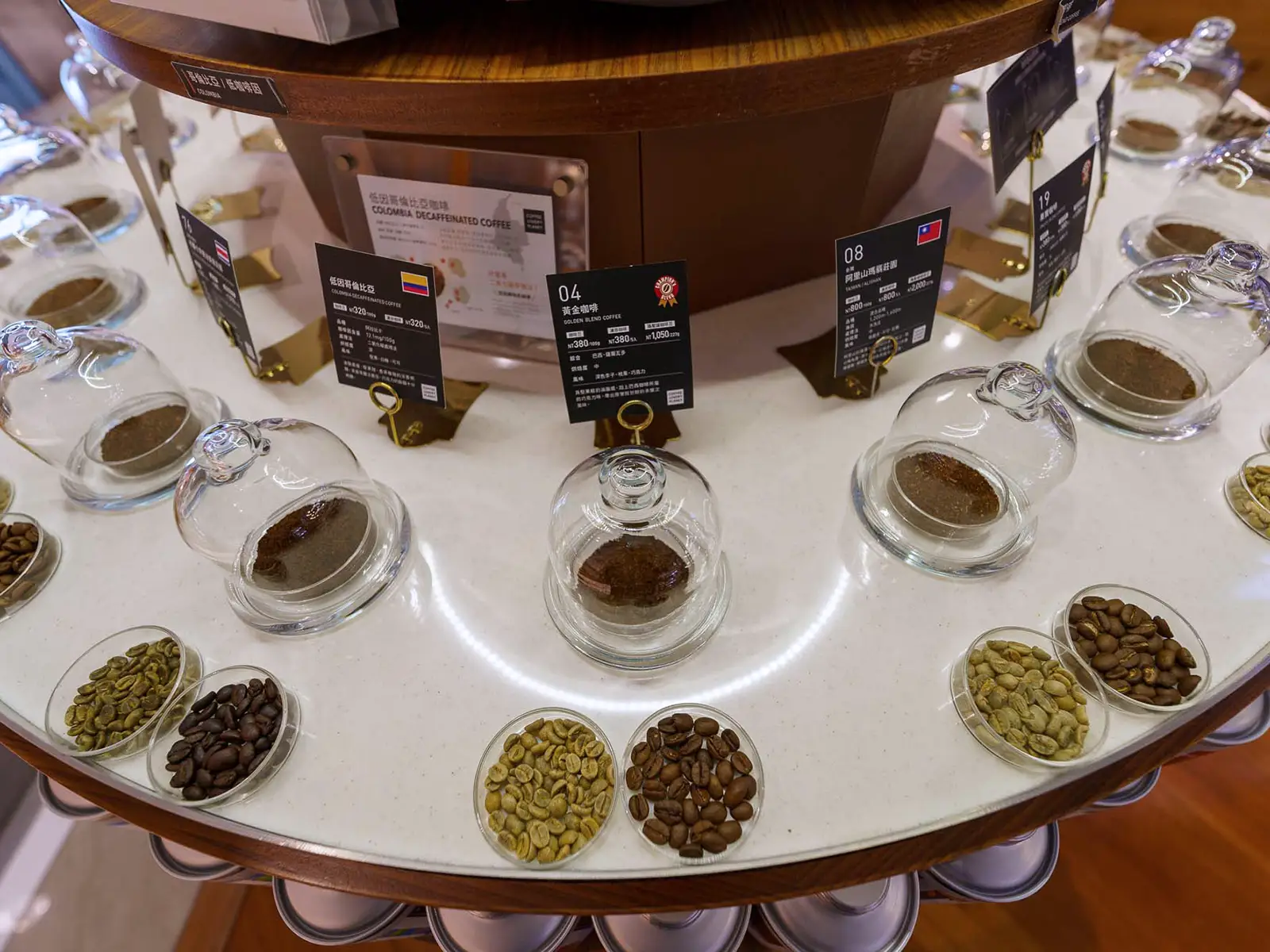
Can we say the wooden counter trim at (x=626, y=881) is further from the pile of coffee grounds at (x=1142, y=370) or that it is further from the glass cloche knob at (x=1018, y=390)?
the pile of coffee grounds at (x=1142, y=370)

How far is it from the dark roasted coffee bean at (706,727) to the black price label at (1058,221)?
0.94 meters

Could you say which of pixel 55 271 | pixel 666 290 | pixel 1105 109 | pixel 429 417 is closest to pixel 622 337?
pixel 666 290

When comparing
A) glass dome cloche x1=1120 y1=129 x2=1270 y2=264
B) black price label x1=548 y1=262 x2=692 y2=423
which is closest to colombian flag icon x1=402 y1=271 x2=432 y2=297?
black price label x1=548 y1=262 x2=692 y2=423

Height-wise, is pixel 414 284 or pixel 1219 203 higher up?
pixel 414 284

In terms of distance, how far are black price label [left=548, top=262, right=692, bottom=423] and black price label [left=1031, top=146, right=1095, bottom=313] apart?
0.62 m

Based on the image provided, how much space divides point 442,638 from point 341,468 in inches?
12.0

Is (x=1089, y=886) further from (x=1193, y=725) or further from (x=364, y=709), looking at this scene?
(x=364, y=709)

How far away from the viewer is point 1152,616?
97cm

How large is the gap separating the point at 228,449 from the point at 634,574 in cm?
56

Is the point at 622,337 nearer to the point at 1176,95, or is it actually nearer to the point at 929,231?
the point at 929,231

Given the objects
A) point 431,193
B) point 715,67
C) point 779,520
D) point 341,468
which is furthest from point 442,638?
point 715,67

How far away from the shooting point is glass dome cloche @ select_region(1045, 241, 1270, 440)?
1.18 m

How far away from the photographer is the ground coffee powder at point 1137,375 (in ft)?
3.92

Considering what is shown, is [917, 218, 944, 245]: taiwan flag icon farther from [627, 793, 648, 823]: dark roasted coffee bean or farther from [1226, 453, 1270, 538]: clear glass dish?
[627, 793, 648, 823]: dark roasted coffee bean
